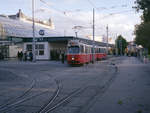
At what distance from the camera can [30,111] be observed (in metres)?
7.32

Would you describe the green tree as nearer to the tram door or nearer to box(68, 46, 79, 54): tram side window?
the tram door

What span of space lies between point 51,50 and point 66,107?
39284mm

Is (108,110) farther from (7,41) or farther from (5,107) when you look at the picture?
(7,41)

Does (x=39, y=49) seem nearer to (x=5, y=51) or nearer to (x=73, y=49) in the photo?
(x=5, y=51)

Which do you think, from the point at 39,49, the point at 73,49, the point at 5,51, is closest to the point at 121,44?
the point at 5,51

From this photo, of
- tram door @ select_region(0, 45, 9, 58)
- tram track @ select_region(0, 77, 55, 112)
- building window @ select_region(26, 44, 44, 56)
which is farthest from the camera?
tram door @ select_region(0, 45, 9, 58)

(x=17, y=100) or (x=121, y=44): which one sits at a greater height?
(x=121, y=44)

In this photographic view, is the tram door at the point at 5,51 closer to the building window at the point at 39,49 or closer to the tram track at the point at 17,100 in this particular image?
the building window at the point at 39,49

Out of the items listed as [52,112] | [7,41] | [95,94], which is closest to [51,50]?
[7,41]

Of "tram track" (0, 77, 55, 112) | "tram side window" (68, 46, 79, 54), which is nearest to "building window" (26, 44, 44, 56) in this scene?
"tram side window" (68, 46, 79, 54)

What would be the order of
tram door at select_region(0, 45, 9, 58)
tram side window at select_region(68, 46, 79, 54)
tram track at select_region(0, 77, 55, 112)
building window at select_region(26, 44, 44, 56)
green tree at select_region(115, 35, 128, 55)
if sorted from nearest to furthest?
tram track at select_region(0, 77, 55, 112) < tram side window at select_region(68, 46, 79, 54) < building window at select_region(26, 44, 44, 56) < tram door at select_region(0, 45, 9, 58) < green tree at select_region(115, 35, 128, 55)

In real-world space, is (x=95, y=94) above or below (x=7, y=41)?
below

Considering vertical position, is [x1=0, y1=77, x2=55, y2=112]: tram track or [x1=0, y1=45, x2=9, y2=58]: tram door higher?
[x1=0, y1=45, x2=9, y2=58]: tram door

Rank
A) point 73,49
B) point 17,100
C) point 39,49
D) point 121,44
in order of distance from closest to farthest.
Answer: point 17,100 → point 73,49 → point 39,49 → point 121,44
